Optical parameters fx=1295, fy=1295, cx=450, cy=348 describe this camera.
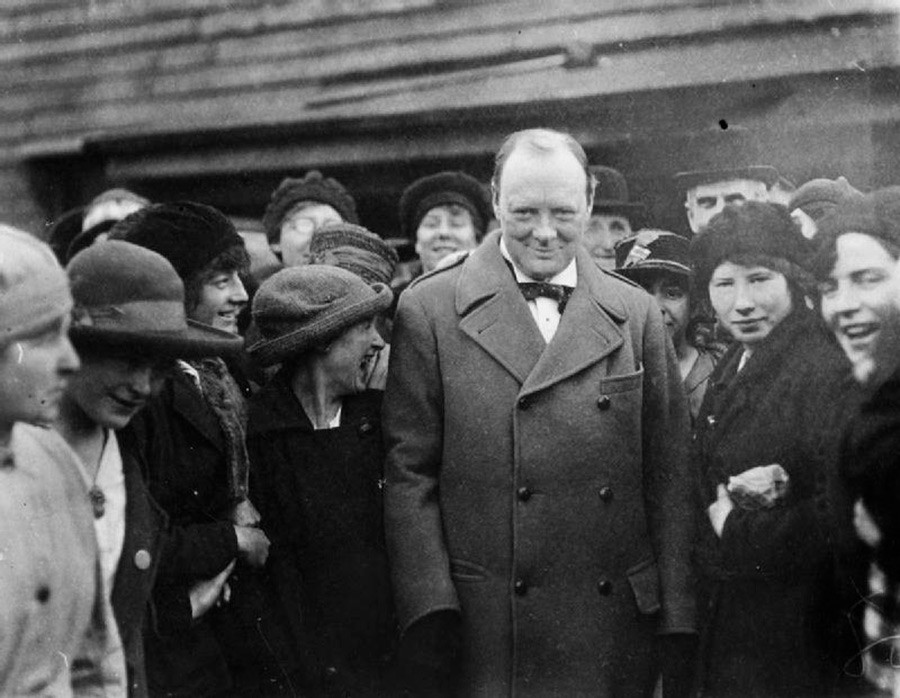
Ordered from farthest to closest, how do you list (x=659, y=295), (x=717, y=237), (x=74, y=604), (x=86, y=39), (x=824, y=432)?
(x=86, y=39)
(x=659, y=295)
(x=717, y=237)
(x=824, y=432)
(x=74, y=604)

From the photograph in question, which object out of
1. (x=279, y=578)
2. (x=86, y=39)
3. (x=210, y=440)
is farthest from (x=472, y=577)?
(x=86, y=39)

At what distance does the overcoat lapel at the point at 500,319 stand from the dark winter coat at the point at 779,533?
1.85 ft

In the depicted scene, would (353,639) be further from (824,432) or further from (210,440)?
(824,432)

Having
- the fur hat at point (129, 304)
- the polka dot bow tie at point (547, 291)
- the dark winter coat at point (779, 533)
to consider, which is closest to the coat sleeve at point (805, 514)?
the dark winter coat at point (779, 533)

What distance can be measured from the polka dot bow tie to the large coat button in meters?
1.25

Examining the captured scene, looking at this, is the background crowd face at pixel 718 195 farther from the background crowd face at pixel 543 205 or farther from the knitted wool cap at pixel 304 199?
the knitted wool cap at pixel 304 199

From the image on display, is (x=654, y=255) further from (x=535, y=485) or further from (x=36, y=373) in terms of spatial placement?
(x=36, y=373)

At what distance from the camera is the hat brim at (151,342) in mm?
2844

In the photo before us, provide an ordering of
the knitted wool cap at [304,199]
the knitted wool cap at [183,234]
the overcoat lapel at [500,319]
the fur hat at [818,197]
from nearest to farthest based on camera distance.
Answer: the overcoat lapel at [500,319]
the knitted wool cap at [183,234]
the fur hat at [818,197]
the knitted wool cap at [304,199]

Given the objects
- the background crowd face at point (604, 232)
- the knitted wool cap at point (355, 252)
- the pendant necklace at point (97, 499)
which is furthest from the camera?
the background crowd face at point (604, 232)

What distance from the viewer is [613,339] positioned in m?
3.46

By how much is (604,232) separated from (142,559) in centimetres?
288

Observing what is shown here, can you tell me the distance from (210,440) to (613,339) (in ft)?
3.63

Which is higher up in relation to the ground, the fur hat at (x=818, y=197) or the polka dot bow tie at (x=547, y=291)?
the fur hat at (x=818, y=197)
